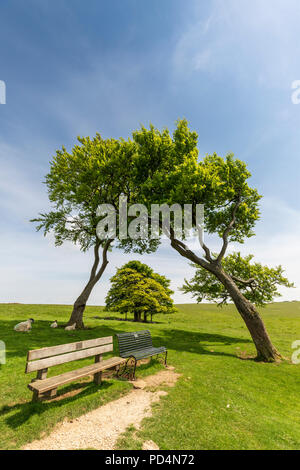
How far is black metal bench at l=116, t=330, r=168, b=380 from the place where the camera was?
27.4ft

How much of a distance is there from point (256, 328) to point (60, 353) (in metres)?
12.5

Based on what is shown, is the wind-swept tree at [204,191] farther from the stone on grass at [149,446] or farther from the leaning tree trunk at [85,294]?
the stone on grass at [149,446]

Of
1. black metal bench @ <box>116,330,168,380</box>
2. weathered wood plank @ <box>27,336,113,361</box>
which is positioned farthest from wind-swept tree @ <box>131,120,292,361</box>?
weathered wood plank @ <box>27,336,113,361</box>

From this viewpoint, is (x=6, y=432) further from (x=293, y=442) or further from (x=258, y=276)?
(x=258, y=276)

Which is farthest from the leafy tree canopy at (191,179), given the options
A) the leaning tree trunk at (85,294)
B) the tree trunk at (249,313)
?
the leaning tree trunk at (85,294)

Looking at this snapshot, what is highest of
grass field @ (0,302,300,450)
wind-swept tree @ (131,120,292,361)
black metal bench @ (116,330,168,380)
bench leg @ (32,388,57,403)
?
wind-swept tree @ (131,120,292,361)

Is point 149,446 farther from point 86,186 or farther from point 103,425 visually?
point 86,186

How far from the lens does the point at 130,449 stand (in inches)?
161

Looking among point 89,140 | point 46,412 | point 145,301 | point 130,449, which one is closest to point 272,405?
point 130,449

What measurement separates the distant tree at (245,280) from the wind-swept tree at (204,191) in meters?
3.82

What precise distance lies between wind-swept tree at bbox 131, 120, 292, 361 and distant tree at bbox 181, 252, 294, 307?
382cm

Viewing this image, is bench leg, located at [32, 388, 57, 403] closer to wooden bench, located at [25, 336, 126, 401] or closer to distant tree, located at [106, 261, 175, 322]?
wooden bench, located at [25, 336, 126, 401]

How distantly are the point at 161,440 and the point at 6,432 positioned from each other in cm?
352

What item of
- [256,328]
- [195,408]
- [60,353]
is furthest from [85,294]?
[195,408]
